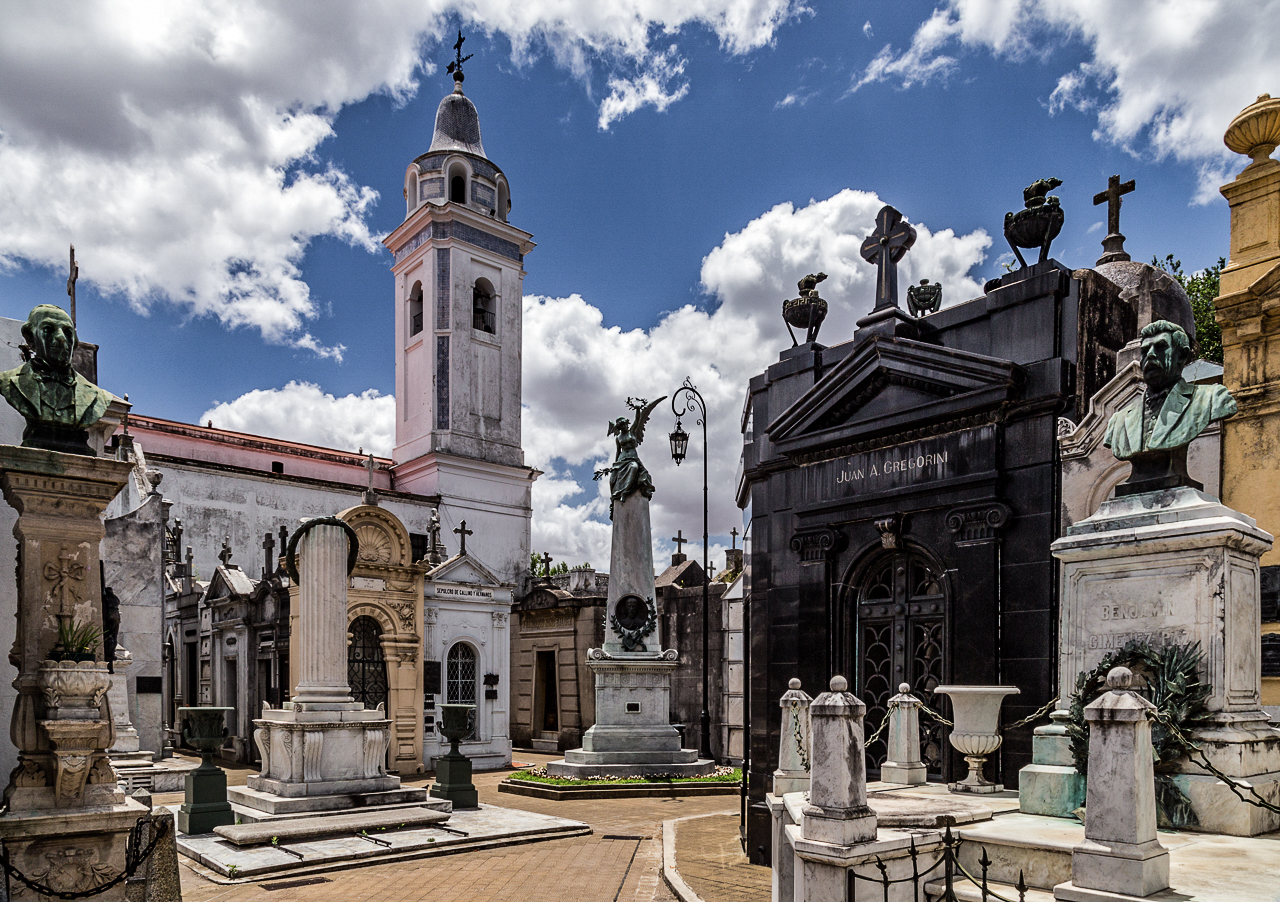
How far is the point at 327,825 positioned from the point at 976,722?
715cm

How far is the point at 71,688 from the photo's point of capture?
608 centimetres

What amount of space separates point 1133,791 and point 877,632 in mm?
6255

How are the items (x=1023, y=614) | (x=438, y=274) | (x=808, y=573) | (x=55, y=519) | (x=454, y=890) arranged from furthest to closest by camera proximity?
(x=438, y=274), (x=808, y=573), (x=1023, y=614), (x=454, y=890), (x=55, y=519)

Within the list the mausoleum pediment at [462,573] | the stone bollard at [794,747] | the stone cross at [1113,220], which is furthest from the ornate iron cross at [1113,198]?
the mausoleum pediment at [462,573]

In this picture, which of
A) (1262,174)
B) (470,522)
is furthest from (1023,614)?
(470,522)

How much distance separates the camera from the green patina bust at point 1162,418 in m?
6.65

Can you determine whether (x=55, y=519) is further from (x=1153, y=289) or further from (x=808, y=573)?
(x=1153, y=289)

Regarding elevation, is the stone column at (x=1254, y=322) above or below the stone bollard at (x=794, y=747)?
above

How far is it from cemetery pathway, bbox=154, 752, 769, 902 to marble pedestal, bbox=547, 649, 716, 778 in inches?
155

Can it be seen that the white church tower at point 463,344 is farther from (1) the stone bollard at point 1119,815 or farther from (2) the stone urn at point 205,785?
(1) the stone bollard at point 1119,815

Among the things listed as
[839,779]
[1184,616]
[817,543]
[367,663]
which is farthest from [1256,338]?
[367,663]

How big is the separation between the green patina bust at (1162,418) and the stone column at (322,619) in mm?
9439

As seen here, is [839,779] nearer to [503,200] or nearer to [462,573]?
[462,573]

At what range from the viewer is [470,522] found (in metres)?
29.5
